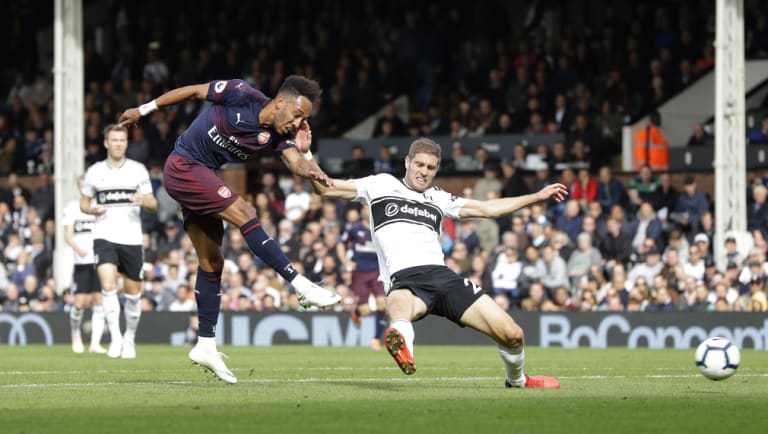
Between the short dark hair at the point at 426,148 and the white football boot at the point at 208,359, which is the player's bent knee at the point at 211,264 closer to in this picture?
the white football boot at the point at 208,359

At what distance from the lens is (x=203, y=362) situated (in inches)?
454

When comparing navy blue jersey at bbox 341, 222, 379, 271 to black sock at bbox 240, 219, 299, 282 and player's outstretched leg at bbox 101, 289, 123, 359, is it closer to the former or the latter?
player's outstretched leg at bbox 101, 289, 123, 359

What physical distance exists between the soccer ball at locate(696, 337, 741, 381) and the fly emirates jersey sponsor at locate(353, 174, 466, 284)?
2.28 meters

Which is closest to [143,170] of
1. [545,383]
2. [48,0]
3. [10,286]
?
[545,383]

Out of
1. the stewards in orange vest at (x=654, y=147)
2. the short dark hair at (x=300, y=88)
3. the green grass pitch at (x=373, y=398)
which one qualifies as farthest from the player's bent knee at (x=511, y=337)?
the stewards in orange vest at (x=654, y=147)

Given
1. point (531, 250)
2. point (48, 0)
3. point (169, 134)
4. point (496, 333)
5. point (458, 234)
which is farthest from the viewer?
point (48, 0)

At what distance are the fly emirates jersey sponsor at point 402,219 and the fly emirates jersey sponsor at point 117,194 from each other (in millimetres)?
5784

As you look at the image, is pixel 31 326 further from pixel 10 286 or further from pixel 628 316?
pixel 628 316

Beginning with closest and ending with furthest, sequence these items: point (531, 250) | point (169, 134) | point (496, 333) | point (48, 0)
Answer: point (496, 333)
point (531, 250)
point (169, 134)
point (48, 0)

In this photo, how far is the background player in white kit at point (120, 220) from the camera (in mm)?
16500

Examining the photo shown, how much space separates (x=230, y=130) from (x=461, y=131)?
1611 cm

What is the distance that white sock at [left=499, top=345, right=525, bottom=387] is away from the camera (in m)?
10.9

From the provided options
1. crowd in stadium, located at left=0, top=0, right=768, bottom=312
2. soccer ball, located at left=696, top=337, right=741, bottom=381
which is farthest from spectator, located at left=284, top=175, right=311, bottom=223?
soccer ball, located at left=696, top=337, right=741, bottom=381

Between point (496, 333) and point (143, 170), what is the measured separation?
6984mm
